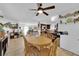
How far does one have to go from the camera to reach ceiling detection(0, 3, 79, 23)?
2.14 metres

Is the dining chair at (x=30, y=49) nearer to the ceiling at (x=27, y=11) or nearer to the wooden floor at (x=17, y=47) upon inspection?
the wooden floor at (x=17, y=47)

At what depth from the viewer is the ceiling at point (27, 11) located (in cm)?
214

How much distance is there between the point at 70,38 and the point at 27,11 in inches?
32.5

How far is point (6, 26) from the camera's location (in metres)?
2.16

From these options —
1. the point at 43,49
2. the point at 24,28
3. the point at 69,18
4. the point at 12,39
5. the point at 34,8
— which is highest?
the point at 34,8

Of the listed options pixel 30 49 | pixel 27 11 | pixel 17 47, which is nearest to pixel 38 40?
pixel 30 49

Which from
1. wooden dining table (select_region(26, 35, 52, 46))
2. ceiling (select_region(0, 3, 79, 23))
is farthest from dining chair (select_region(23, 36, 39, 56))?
ceiling (select_region(0, 3, 79, 23))

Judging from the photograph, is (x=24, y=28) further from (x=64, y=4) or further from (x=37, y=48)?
(x=64, y=4)

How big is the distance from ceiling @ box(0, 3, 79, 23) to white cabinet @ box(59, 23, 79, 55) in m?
0.24

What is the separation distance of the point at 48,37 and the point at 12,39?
1.93 feet

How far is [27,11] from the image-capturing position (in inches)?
85.4

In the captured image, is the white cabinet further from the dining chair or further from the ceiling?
the dining chair

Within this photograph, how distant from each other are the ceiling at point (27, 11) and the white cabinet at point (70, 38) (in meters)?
0.24

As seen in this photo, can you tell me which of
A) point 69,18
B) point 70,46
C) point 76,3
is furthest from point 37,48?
point 76,3
